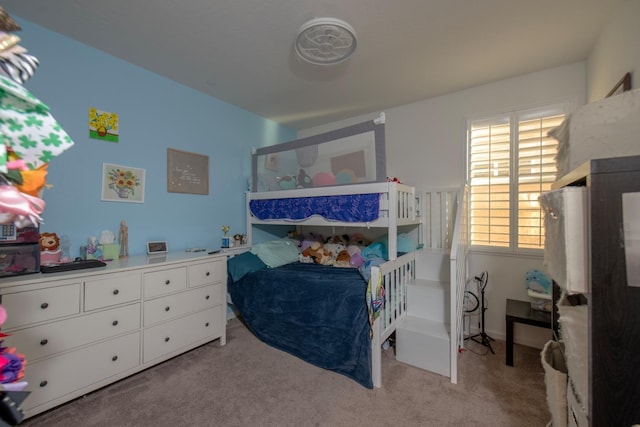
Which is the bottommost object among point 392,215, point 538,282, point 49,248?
point 538,282

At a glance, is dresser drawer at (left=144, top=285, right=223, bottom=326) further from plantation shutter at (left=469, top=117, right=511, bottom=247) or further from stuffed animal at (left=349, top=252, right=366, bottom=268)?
plantation shutter at (left=469, top=117, right=511, bottom=247)

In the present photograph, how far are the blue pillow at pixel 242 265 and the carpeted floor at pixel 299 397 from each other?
2.46 feet

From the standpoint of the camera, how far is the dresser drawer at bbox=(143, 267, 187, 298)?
1956 mm

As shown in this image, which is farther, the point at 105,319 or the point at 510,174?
the point at 510,174

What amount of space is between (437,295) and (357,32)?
223cm

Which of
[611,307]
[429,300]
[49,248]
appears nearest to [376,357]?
[429,300]

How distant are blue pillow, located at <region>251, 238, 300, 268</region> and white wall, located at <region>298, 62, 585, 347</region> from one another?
1.59 meters

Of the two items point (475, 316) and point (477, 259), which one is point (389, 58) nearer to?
point (477, 259)

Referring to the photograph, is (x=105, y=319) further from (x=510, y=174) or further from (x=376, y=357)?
(x=510, y=174)

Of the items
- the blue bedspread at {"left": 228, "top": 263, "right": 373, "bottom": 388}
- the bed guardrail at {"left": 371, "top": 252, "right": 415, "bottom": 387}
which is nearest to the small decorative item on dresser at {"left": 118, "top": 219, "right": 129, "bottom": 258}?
the blue bedspread at {"left": 228, "top": 263, "right": 373, "bottom": 388}

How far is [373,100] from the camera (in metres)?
3.04

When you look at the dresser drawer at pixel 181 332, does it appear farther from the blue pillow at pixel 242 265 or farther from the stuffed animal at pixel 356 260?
the stuffed animal at pixel 356 260

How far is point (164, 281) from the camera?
6.73ft

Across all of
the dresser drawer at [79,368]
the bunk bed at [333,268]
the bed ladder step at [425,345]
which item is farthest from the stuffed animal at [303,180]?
the dresser drawer at [79,368]
